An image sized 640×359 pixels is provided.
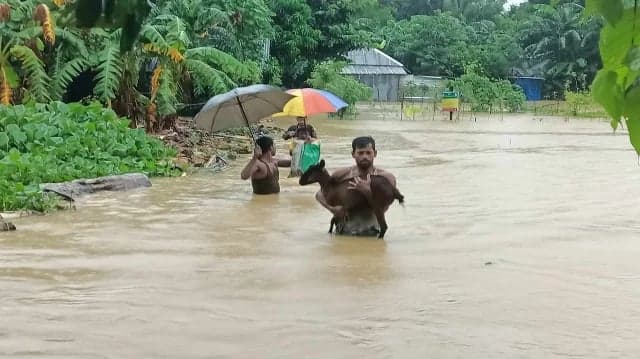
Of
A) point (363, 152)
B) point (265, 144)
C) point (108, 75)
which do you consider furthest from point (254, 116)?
point (108, 75)

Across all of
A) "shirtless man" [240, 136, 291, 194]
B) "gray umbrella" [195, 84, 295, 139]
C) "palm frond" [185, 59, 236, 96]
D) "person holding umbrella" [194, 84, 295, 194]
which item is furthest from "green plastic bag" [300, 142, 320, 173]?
"palm frond" [185, 59, 236, 96]

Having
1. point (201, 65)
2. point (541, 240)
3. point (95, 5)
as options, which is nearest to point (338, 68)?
point (201, 65)

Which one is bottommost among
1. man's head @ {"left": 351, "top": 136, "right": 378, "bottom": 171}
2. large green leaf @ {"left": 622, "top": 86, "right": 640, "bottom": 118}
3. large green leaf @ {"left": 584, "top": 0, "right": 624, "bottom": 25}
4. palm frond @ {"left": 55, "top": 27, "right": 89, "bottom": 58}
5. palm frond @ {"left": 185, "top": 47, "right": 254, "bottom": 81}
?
man's head @ {"left": 351, "top": 136, "right": 378, "bottom": 171}

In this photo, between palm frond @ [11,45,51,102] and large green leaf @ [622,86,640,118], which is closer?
large green leaf @ [622,86,640,118]

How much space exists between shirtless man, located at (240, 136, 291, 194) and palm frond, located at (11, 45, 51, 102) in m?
6.57

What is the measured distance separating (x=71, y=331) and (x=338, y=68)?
91.1 ft

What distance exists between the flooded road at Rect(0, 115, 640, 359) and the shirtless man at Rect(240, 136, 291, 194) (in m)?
0.27

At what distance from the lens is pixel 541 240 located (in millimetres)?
8375

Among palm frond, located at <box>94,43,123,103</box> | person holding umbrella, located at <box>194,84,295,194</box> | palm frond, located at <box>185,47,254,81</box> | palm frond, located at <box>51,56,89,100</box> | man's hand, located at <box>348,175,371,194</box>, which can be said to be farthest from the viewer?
palm frond, located at <box>185,47,254,81</box>

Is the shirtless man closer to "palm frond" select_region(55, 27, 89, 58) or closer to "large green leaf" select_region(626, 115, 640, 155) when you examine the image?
"palm frond" select_region(55, 27, 89, 58)

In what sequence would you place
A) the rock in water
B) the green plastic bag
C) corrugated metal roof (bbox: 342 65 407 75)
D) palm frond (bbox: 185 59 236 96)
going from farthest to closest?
corrugated metal roof (bbox: 342 65 407 75)
palm frond (bbox: 185 59 236 96)
the green plastic bag
the rock in water

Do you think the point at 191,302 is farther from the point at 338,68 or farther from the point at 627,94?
the point at 338,68

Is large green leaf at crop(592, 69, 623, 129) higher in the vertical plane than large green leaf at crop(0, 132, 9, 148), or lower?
higher

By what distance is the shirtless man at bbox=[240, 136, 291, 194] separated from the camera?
36.4 feet
